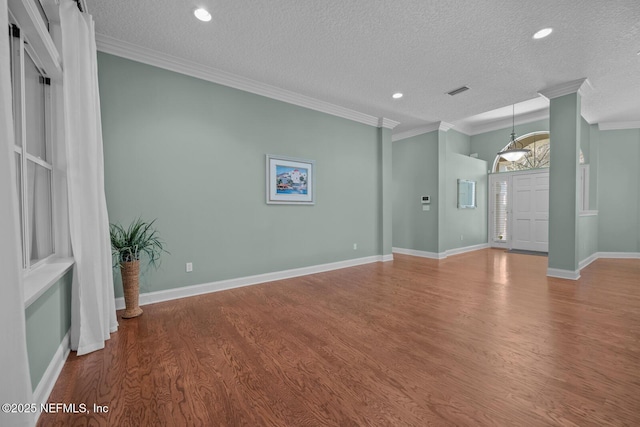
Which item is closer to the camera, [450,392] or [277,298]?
[450,392]

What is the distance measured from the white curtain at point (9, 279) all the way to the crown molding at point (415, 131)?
253 inches

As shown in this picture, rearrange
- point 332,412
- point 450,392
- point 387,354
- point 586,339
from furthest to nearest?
1. point 586,339
2. point 387,354
3. point 450,392
4. point 332,412

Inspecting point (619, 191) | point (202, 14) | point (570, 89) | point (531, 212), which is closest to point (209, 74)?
point (202, 14)

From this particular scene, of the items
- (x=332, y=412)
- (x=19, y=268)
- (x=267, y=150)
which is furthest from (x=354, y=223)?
(x=19, y=268)

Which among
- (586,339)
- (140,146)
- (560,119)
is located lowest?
(586,339)

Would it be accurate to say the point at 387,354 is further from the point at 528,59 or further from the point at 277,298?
the point at 528,59

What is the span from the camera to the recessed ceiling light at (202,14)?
8.30 ft

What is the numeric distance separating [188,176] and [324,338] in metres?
2.57

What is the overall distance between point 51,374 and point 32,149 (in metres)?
1.55

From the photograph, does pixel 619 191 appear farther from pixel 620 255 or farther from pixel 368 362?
pixel 368 362

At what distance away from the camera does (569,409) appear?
1485 mm

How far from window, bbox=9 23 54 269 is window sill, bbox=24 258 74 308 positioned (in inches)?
2.6

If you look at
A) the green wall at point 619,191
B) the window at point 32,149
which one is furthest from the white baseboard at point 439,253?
the window at point 32,149

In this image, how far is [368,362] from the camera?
1.95 meters
